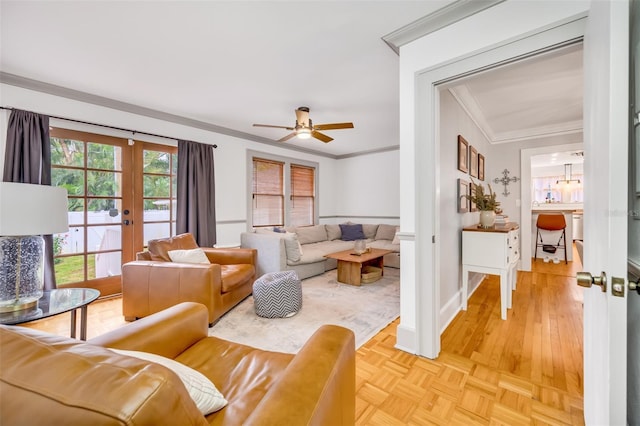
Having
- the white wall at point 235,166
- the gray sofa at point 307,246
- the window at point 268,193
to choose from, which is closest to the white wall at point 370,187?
the white wall at point 235,166

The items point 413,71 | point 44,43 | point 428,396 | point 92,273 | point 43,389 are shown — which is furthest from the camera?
point 92,273

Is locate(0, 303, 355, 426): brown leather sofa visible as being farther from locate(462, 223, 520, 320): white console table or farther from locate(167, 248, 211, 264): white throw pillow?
locate(462, 223, 520, 320): white console table

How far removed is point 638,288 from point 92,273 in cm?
446

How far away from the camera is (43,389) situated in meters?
0.45

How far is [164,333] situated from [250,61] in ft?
7.57

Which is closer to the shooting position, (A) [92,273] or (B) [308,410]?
(B) [308,410]

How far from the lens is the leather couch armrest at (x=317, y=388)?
2.27 feet

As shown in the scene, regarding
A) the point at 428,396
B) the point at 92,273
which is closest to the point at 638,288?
the point at 428,396

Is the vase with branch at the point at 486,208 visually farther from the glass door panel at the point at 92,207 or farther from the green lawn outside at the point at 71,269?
the green lawn outside at the point at 71,269

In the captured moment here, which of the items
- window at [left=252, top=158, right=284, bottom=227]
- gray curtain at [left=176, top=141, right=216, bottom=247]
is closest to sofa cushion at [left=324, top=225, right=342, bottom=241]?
window at [left=252, top=158, right=284, bottom=227]

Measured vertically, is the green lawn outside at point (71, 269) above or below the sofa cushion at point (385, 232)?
below

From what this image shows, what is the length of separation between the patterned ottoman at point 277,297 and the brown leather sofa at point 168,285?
0.33m

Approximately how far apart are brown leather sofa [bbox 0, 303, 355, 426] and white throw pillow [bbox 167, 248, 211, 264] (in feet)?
5.55

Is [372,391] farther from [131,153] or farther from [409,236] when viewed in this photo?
[131,153]
